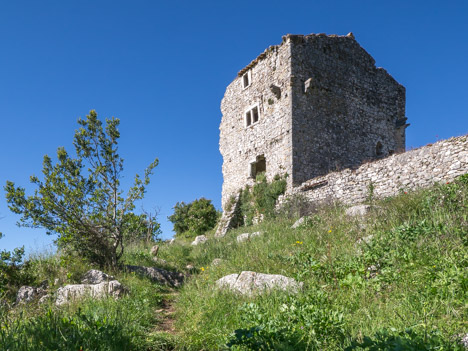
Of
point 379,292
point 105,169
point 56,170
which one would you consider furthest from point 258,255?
point 56,170

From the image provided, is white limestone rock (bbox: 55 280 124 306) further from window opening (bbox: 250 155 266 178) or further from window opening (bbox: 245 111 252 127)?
window opening (bbox: 245 111 252 127)

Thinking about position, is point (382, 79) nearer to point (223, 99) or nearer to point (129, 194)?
point (223, 99)

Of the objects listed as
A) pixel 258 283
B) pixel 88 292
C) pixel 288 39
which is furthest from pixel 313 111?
pixel 88 292

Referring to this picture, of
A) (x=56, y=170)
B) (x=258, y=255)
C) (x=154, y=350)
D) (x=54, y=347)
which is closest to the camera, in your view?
(x=54, y=347)

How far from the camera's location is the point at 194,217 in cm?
1925

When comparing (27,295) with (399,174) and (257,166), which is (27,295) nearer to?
(399,174)

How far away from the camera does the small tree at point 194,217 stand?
18625mm

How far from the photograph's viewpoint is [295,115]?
528 inches

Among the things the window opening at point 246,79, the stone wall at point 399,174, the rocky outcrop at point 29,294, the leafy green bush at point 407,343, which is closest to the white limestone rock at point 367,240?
the leafy green bush at point 407,343

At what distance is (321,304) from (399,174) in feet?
24.8

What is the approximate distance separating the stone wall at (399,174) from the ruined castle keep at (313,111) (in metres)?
2.07

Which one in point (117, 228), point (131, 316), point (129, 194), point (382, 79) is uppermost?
point (382, 79)

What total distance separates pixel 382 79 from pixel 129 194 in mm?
14629

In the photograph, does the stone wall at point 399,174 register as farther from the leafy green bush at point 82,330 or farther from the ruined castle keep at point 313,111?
the leafy green bush at point 82,330
